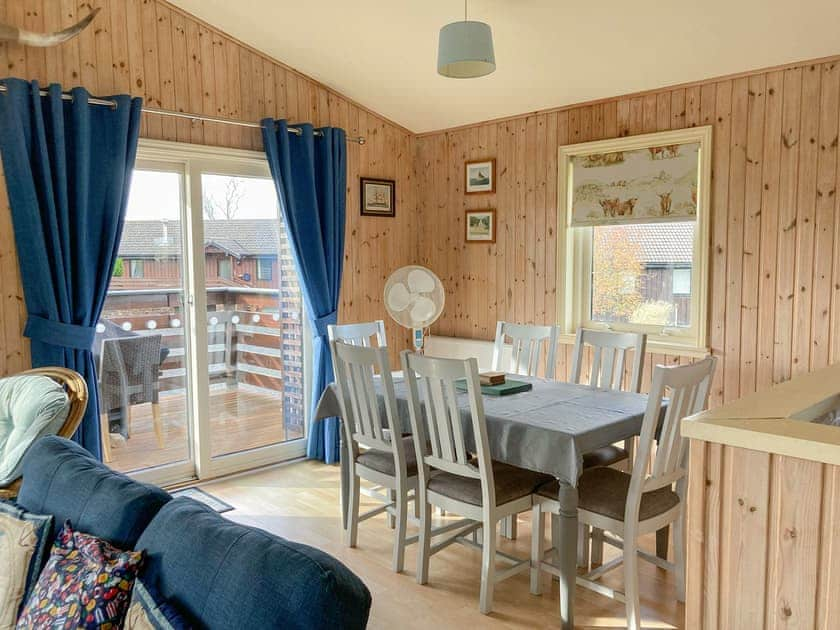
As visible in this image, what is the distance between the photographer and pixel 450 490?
290cm

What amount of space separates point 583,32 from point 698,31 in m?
0.55

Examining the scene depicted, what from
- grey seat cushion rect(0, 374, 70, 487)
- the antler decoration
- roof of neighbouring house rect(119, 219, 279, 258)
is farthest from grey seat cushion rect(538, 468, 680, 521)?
the antler decoration

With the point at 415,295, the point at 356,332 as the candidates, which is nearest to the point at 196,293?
the point at 356,332

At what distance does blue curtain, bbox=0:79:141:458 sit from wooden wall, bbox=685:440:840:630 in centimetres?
310

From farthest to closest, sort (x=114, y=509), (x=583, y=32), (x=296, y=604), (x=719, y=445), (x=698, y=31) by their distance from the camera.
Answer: (x=583, y=32)
(x=698, y=31)
(x=114, y=509)
(x=719, y=445)
(x=296, y=604)

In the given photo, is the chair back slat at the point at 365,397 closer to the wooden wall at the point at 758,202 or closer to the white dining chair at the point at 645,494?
the white dining chair at the point at 645,494

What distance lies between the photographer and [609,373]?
3604 millimetres

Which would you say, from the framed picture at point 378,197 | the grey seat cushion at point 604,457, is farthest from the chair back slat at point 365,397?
the framed picture at point 378,197

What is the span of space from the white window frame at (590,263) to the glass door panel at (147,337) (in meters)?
2.35

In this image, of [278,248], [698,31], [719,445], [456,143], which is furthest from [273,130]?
[719,445]

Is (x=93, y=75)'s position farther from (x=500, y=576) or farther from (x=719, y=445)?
(x=719, y=445)

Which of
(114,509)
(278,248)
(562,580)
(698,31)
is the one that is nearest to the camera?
(114,509)

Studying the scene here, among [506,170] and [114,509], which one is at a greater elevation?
[506,170]

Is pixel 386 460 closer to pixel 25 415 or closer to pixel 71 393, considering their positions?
pixel 71 393
